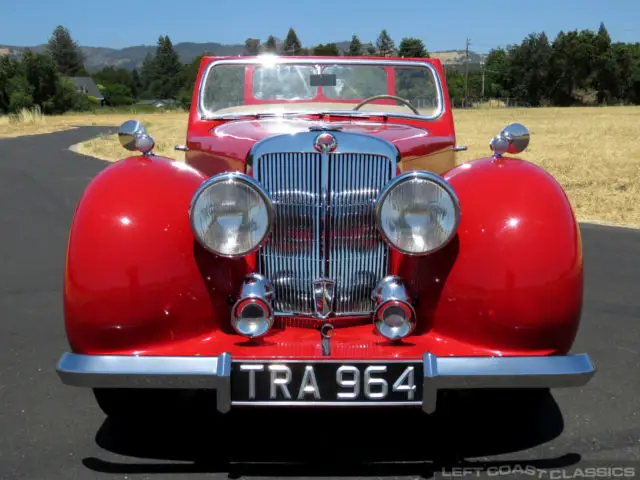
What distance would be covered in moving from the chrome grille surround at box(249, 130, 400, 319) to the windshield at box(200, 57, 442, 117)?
1429mm

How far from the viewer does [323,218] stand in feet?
9.68

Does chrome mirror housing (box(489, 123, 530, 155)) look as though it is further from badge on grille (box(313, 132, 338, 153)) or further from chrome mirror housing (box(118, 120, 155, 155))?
chrome mirror housing (box(118, 120, 155, 155))

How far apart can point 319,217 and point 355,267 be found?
26 centimetres

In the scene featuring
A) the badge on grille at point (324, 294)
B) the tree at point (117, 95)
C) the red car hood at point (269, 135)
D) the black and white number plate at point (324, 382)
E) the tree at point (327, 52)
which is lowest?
the tree at point (117, 95)

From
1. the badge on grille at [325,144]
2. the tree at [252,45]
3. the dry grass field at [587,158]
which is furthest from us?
the dry grass field at [587,158]

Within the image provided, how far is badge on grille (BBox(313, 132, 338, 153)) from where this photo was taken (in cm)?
290

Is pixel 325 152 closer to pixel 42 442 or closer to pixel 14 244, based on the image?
pixel 42 442

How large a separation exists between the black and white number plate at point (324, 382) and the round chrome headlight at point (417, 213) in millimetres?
473

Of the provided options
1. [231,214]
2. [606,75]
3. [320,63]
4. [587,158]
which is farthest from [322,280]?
[606,75]

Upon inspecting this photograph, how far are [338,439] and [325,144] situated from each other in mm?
1250

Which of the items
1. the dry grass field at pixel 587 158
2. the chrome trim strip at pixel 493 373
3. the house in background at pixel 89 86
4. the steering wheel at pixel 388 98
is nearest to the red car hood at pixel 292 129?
the steering wheel at pixel 388 98

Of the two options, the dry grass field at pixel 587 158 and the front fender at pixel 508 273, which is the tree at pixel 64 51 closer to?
the dry grass field at pixel 587 158

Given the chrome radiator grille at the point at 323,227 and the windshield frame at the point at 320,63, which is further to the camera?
the windshield frame at the point at 320,63

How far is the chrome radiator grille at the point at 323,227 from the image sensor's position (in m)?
2.94
